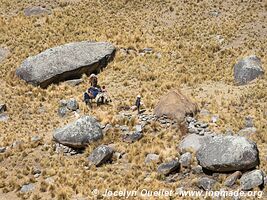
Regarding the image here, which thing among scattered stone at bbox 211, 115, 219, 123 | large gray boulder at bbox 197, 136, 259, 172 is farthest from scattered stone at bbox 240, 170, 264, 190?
scattered stone at bbox 211, 115, 219, 123

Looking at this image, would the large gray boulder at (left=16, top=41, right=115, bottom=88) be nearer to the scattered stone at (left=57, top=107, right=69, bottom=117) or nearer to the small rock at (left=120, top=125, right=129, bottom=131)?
the scattered stone at (left=57, top=107, right=69, bottom=117)

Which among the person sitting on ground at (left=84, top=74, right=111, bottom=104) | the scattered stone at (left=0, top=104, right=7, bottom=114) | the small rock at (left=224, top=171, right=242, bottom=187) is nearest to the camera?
the small rock at (left=224, top=171, right=242, bottom=187)

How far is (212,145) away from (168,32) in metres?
21.9

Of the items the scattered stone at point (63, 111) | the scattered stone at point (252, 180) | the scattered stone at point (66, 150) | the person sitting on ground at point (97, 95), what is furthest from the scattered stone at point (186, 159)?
the scattered stone at point (63, 111)

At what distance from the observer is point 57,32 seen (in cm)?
4138

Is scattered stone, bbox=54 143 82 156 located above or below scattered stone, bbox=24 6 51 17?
below

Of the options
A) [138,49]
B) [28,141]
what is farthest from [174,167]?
[138,49]

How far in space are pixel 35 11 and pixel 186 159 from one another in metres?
30.9

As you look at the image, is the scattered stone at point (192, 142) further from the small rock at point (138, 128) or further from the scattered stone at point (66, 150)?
the scattered stone at point (66, 150)

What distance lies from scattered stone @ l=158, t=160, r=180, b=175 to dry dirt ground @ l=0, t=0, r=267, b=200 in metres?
0.46

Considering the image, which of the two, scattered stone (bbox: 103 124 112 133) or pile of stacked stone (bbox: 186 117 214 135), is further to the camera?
scattered stone (bbox: 103 124 112 133)

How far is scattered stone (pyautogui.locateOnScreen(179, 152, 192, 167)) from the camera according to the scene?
21.4 meters

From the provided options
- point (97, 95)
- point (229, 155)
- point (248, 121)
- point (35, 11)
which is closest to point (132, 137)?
point (97, 95)

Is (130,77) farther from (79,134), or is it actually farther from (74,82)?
(79,134)
